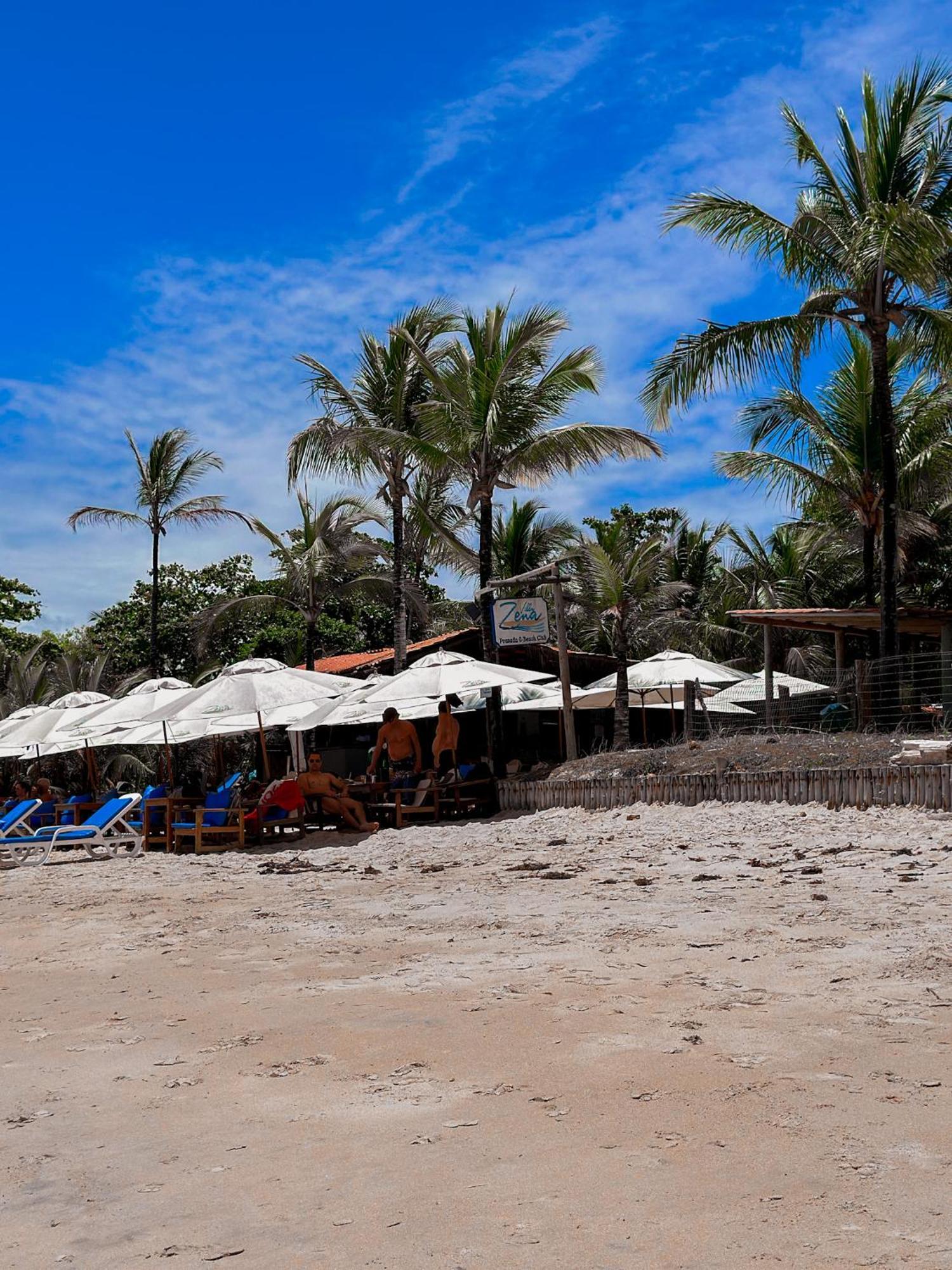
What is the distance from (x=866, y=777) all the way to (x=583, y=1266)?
28.9 ft

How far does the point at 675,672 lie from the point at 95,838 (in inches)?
417

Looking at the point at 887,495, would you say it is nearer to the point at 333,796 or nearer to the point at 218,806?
the point at 333,796

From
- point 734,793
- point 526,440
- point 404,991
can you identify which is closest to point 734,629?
point 526,440

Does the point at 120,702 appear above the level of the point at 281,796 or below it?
above

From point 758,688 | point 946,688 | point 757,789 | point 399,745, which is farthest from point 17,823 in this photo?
point 758,688

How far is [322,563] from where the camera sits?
28.5 m

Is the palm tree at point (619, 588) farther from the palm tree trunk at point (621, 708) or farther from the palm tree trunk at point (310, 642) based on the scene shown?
the palm tree trunk at point (310, 642)

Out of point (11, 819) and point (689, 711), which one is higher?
point (689, 711)

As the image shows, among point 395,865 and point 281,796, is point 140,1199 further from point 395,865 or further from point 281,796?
point 281,796

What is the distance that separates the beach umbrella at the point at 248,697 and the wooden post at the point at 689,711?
14.6 ft

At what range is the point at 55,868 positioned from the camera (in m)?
13.8

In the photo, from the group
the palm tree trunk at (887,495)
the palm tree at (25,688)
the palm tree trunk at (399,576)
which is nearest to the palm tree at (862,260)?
the palm tree trunk at (887,495)

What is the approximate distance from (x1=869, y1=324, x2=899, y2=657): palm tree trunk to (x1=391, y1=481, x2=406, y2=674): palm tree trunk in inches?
387

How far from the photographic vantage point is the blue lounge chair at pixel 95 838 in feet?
48.2
